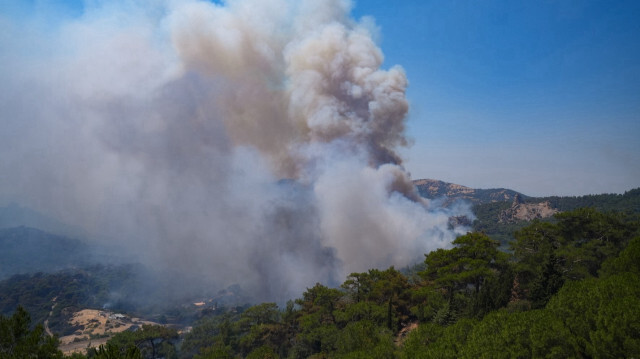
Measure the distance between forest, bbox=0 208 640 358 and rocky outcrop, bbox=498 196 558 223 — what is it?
11509 centimetres

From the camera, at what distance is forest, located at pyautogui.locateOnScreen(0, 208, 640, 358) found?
14.5 m

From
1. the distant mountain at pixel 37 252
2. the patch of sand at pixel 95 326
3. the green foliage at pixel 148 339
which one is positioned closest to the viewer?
the green foliage at pixel 148 339

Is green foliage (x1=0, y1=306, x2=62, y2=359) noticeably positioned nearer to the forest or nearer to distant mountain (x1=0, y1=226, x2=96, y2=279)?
the forest

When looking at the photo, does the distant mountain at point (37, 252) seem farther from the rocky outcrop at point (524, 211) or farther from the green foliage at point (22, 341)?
the rocky outcrop at point (524, 211)

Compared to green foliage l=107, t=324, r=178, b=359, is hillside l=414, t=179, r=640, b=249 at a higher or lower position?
higher

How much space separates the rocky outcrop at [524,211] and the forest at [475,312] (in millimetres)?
115093

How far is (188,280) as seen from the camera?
332 ft

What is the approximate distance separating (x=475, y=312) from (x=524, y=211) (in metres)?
140

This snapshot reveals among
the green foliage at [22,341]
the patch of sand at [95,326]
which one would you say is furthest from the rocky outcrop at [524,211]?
the green foliage at [22,341]

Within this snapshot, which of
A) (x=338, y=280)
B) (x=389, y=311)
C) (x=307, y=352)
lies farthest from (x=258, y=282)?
(x=389, y=311)

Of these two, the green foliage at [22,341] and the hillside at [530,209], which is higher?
the hillside at [530,209]

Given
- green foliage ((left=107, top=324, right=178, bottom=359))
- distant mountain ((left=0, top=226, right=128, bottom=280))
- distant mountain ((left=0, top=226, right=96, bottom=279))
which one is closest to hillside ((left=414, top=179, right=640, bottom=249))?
green foliage ((left=107, top=324, right=178, bottom=359))

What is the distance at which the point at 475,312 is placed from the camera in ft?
78.6

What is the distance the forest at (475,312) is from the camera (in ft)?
47.6
